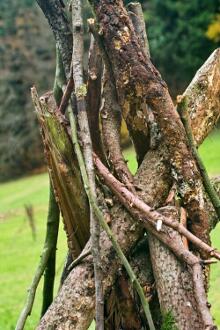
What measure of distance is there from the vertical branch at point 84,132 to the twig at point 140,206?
162 mm

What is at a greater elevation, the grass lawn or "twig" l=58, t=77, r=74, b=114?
"twig" l=58, t=77, r=74, b=114

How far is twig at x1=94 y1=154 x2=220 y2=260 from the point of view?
3.03 metres

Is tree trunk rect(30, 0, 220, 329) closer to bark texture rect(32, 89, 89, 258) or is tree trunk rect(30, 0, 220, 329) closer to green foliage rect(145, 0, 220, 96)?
bark texture rect(32, 89, 89, 258)

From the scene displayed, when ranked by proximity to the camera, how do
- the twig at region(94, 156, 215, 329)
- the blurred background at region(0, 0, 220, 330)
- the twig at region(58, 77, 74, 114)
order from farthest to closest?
the blurred background at region(0, 0, 220, 330) → the twig at region(58, 77, 74, 114) → the twig at region(94, 156, 215, 329)

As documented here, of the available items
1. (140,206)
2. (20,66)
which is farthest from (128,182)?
(20,66)

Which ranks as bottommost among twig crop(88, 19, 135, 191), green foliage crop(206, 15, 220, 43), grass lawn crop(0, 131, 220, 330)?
grass lawn crop(0, 131, 220, 330)

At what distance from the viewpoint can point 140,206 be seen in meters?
3.11

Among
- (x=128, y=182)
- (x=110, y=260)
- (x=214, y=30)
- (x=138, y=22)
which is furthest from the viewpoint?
(x=214, y=30)

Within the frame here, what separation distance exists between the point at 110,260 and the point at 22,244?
8839 millimetres

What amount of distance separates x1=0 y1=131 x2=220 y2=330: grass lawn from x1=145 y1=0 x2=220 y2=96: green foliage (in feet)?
7.69

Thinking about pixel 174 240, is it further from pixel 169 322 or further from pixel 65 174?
pixel 65 174

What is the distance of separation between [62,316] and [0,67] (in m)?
20.9

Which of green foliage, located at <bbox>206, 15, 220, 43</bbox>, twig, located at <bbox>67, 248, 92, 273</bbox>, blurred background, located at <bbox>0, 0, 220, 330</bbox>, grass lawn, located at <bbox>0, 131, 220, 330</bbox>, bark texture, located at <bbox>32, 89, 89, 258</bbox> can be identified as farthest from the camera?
green foliage, located at <bbox>206, 15, 220, 43</bbox>

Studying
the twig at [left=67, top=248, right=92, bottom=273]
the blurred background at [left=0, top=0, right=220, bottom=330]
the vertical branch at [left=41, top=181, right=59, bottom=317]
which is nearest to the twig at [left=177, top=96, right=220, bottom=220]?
the twig at [left=67, top=248, right=92, bottom=273]
